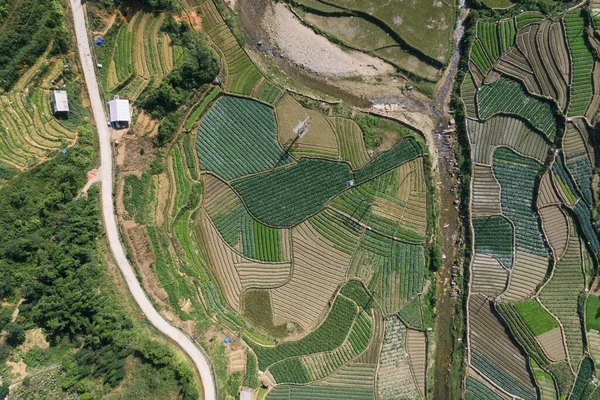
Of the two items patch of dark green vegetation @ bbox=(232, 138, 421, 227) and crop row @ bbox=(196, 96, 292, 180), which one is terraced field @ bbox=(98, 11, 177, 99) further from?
patch of dark green vegetation @ bbox=(232, 138, 421, 227)

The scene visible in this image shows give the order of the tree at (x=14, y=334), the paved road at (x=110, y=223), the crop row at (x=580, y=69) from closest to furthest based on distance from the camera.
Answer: the tree at (x=14, y=334) → the paved road at (x=110, y=223) → the crop row at (x=580, y=69)

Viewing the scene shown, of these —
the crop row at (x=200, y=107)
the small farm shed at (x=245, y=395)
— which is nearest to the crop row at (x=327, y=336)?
the small farm shed at (x=245, y=395)

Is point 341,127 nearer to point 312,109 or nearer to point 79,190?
point 312,109

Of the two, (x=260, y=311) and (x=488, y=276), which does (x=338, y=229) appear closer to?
(x=260, y=311)

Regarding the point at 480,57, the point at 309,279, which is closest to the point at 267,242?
the point at 309,279

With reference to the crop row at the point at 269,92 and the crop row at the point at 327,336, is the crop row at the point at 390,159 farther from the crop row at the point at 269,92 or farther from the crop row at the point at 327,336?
the crop row at the point at 327,336
